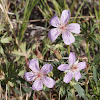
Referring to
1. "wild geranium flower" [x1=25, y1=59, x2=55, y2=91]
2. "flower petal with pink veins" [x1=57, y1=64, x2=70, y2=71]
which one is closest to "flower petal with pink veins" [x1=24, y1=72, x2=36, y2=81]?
"wild geranium flower" [x1=25, y1=59, x2=55, y2=91]

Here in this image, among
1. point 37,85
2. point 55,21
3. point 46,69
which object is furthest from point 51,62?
point 55,21

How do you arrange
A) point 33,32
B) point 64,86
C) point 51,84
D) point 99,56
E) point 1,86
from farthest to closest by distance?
point 33,32 < point 1,86 < point 99,56 < point 64,86 < point 51,84

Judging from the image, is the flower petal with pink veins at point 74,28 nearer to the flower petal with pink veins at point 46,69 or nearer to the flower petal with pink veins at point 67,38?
the flower petal with pink veins at point 67,38

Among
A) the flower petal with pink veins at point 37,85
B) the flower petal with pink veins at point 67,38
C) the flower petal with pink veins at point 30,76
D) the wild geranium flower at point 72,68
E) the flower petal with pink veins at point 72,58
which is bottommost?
the flower petal with pink veins at point 37,85

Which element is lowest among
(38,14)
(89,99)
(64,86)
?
(89,99)

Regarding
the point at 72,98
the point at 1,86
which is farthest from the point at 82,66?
the point at 1,86

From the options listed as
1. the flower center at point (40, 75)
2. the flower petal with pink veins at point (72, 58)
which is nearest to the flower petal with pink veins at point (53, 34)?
the flower petal with pink veins at point (72, 58)

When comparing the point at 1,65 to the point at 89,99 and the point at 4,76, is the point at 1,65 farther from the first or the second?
the point at 89,99

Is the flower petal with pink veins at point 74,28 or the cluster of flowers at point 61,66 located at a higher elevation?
the flower petal with pink veins at point 74,28
